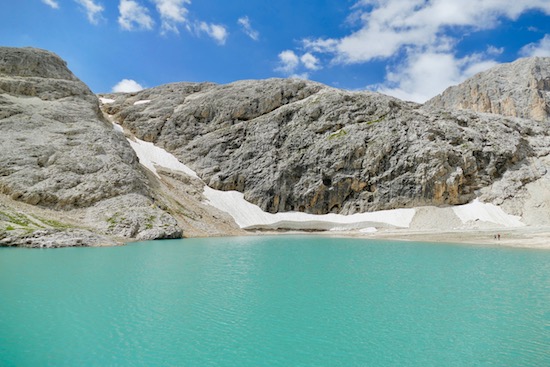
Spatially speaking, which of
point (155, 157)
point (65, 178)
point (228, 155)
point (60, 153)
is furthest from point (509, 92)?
point (65, 178)

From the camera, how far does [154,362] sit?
1004 cm

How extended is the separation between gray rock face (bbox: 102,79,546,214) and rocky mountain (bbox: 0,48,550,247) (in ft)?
0.85

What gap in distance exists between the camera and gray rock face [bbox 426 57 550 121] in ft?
468

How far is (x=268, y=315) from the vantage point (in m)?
14.2

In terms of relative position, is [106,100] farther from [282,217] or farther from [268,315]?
[268,315]

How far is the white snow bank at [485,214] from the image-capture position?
63769 mm

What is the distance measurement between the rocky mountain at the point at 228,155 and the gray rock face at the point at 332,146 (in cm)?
26

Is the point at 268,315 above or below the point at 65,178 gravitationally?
below

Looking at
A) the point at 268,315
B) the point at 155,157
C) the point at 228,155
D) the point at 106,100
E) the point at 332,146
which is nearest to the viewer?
the point at 268,315

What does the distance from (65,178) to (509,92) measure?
540 feet

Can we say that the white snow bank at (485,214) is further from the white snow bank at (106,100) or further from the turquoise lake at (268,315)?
the white snow bank at (106,100)

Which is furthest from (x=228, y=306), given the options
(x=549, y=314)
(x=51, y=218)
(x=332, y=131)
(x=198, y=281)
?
(x=332, y=131)

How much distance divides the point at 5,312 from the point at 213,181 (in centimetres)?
6369

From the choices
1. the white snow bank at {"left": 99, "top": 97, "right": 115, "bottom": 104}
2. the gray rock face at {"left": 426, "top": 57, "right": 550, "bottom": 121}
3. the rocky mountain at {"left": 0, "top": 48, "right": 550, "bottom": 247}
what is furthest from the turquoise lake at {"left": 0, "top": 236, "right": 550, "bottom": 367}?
the gray rock face at {"left": 426, "top": 57, "right": 550, "bottom": 121}
